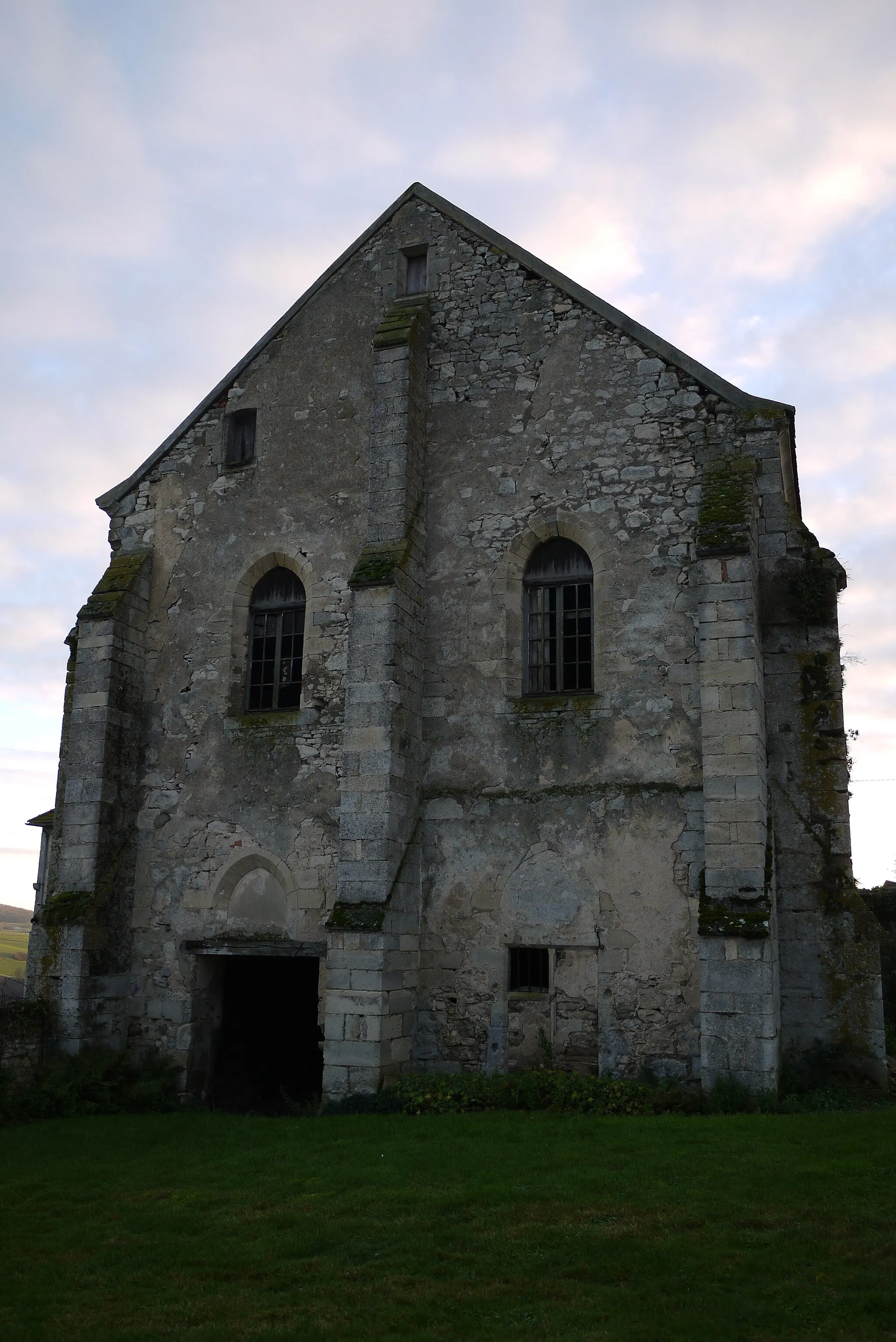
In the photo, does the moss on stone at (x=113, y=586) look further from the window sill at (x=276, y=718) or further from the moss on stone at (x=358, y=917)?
the moss on stone at (x=358, y=917)

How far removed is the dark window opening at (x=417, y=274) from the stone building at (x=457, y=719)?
37 mm

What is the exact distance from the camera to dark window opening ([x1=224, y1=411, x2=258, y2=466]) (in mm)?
14836

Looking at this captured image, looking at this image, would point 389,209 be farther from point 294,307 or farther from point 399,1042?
point 399,1042

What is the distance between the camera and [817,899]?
1173 cm

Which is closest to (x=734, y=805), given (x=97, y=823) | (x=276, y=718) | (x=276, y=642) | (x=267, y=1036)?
(x=276, y=718)

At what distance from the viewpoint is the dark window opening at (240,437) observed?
1484 cm

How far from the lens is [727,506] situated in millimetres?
11328

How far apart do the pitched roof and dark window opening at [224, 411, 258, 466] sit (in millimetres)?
489

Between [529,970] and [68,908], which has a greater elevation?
[68,908]

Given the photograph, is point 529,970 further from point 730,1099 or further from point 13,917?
point 13,917

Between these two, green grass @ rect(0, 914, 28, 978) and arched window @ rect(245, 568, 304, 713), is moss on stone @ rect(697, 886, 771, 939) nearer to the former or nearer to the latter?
arched window @ rect(245, 568, 304, 713)

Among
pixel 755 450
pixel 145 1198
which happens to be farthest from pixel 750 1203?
pixel 755 450

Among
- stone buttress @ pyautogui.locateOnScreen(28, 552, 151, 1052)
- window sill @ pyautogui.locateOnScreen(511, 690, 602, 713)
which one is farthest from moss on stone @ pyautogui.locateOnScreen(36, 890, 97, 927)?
window sill @ pyautogui.locateOnScreen(511, 690, 602, 713)

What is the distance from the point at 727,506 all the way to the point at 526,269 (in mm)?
4535
